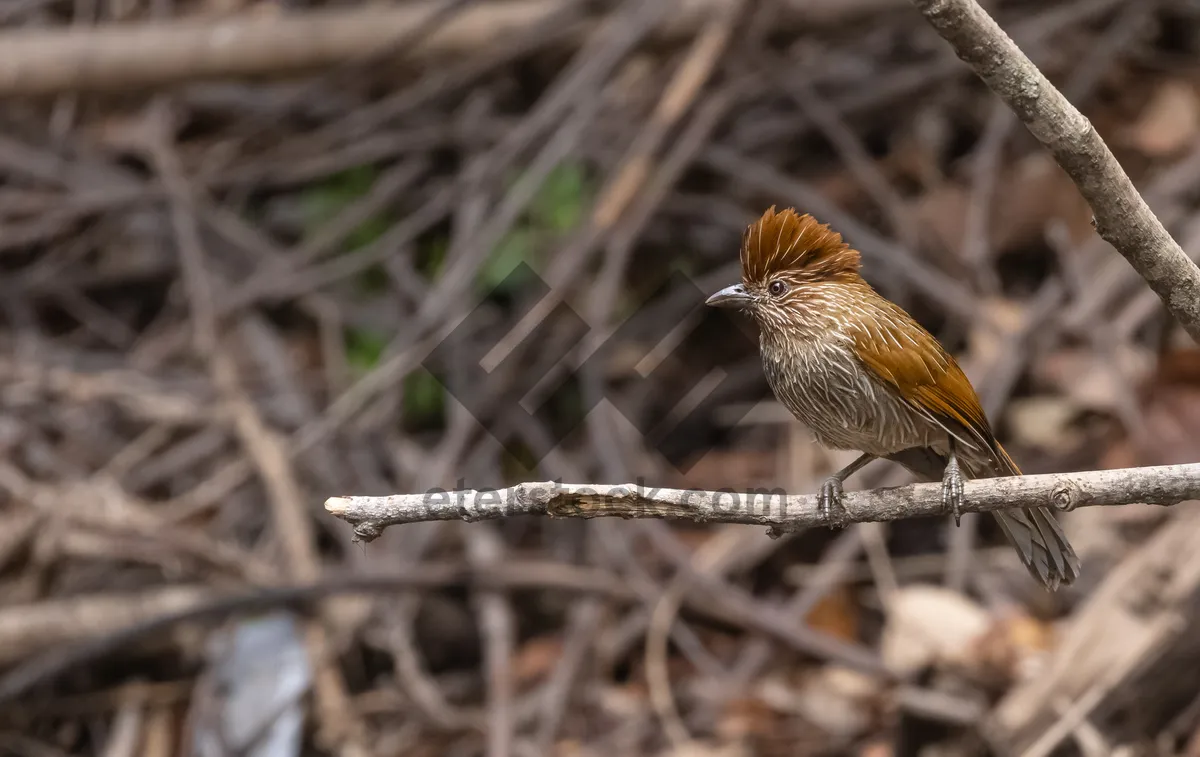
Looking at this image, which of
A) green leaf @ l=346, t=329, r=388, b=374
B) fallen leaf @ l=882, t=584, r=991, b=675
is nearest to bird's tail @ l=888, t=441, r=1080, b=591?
fallen leaf @ l=882, t=584, r=991, b=675

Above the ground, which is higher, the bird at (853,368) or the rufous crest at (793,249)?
the rufous crest at (793,249)

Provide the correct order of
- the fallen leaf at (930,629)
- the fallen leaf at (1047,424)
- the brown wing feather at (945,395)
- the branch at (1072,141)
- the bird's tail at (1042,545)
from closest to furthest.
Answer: the branch at (1072,141), the brown wing feather at (945,395), the bird's tail at (1042,545), the fallen leaf at (930,629), the fallen leaf at (1047,424)

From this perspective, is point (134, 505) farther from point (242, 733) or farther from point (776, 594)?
point (776, 594)

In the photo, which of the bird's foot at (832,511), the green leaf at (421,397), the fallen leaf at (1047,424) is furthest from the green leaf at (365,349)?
the bird's foot at (832,511)

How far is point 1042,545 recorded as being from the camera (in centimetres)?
225

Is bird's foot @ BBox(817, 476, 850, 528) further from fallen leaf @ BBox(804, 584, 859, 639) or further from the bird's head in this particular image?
fallen leaf @ BBox(804, 584, 859, 639)

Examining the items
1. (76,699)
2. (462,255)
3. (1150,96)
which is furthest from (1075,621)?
(76,699)

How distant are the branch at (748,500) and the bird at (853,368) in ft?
0.16

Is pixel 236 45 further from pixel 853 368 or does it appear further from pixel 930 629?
pixel 853 368

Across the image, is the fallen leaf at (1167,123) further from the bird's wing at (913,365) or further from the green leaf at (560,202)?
the bird's wing at (913,365)

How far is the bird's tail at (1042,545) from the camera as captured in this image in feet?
7.23

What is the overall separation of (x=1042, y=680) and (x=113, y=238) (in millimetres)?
4740

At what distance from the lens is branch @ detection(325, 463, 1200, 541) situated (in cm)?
166

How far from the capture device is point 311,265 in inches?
210
